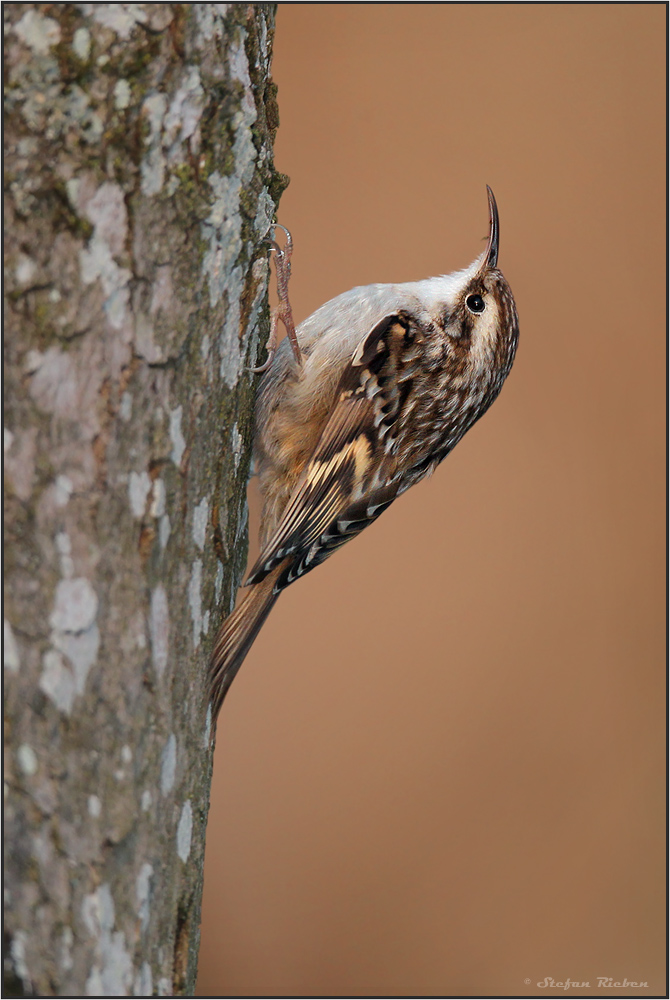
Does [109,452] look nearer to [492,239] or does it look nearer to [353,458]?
[353,458]

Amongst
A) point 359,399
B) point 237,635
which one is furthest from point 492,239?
point 237,635

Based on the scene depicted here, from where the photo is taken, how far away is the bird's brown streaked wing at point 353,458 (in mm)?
1035

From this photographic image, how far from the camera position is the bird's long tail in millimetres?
824

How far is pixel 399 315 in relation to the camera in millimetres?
1115

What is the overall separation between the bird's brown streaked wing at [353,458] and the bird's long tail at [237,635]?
0.02 meters

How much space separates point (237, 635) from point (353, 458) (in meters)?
0.33

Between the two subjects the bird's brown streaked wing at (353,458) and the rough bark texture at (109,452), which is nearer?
the rough bark texture at (109,452)

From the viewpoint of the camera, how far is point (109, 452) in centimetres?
59

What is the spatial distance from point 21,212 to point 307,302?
1.43 meters

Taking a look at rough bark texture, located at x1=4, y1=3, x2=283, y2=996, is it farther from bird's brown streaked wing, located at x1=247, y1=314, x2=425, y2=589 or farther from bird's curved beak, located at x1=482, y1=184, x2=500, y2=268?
bird's curved beak, located at x1=482, y1=184, x2=500, y2=268

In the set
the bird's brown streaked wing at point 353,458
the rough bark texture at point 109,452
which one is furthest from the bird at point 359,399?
the rough bark texture at point 109,452

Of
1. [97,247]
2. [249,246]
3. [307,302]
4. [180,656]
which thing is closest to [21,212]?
[97,247]

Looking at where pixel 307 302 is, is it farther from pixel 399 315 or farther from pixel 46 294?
pixel 46 294

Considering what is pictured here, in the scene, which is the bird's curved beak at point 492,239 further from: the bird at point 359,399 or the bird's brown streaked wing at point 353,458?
the bird's brown streaked wing at point 353,458
